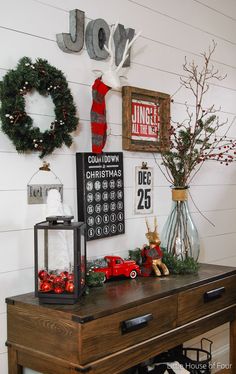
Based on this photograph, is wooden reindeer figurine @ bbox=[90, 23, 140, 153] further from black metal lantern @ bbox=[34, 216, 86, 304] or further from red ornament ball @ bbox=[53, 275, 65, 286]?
red ornament ball @ bbox=[53, 275, 65, 286]

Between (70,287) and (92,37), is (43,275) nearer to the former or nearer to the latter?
(70,287)

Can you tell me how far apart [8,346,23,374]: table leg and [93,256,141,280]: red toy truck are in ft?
1.54

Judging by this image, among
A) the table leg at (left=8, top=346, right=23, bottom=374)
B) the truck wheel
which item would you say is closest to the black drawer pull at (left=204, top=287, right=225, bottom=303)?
the truck wheel

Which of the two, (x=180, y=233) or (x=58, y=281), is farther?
(x=180, y=233)

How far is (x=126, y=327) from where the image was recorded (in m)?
1.78

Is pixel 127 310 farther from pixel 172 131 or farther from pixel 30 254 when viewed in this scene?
pixel 172 131

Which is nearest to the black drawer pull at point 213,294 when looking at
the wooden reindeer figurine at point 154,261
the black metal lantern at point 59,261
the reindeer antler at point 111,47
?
the wooden reindeer figurine at point 154,261

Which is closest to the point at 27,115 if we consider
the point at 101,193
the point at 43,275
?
the point at 101,193

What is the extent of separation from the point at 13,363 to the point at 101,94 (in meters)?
1.21

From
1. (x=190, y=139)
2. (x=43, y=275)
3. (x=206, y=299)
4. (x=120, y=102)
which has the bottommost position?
(x=206, y=299)

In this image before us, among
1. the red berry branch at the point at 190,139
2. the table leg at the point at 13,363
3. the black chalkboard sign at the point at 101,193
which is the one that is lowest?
the table leg at the point at 13,363

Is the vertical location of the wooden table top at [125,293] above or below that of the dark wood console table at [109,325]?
above

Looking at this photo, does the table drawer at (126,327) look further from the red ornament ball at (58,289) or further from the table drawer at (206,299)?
the red ornament ball at (58,289)

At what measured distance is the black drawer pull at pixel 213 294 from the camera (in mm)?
2252
